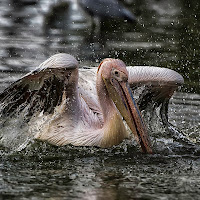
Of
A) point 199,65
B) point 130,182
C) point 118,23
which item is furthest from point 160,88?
point 118,23

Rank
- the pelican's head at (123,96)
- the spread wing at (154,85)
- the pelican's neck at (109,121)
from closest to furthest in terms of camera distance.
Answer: the pelican's head at (123,96) → the pelican's neck at (109,121) → the spread wing at (154,85)

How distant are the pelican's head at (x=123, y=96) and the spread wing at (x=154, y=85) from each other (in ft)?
1.97

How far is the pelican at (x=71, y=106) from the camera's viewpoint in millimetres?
6250

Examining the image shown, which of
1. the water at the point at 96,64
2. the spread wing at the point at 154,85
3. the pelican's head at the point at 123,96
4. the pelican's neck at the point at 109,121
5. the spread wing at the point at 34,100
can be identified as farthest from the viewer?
the spread wing at the point at 154,85

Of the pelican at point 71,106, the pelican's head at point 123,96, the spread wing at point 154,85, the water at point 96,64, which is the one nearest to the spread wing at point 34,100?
the pelican at point 71,106

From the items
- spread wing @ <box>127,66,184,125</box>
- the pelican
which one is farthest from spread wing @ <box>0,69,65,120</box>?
spread wing @ <box>127,66,184,125</box>

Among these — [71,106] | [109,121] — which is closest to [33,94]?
[71,106]

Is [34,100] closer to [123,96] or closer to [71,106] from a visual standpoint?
[71,106]

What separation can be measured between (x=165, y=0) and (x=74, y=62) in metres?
9.77

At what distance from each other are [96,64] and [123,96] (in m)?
3.84

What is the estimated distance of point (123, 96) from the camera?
6340 millimetres

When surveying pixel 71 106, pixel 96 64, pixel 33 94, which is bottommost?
pixel 96 64

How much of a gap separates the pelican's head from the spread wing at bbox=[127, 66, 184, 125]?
1.97 feet

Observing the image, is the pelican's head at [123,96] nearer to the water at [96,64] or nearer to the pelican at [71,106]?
the pelican at [71,106]
